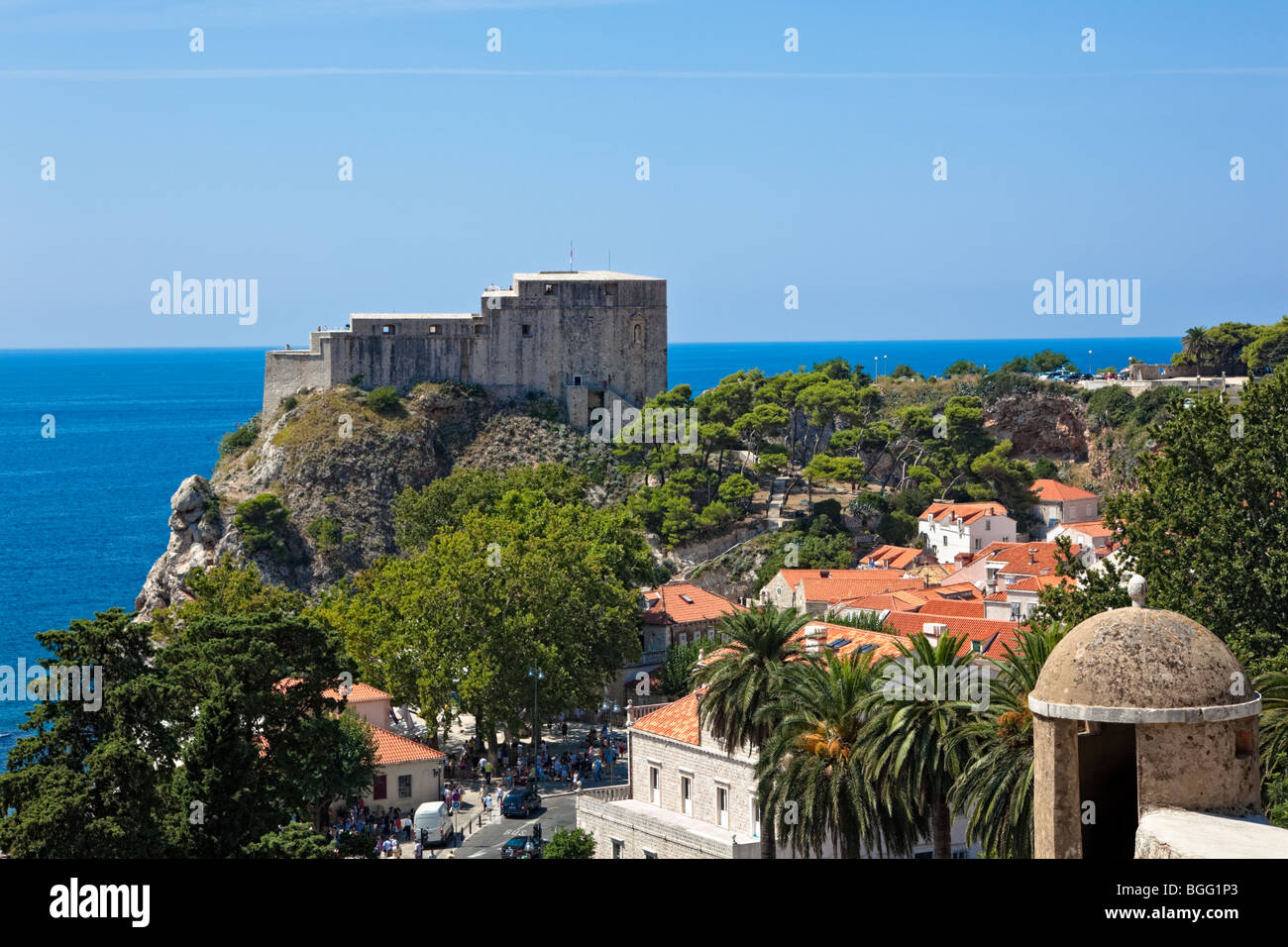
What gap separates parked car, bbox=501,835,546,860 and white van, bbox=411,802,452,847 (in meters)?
1.57

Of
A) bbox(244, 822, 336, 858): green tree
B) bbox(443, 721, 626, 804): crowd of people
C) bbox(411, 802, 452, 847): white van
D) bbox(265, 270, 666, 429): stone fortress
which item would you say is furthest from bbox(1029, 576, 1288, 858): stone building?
bbox(265, 270, 666, 429): stone fortress

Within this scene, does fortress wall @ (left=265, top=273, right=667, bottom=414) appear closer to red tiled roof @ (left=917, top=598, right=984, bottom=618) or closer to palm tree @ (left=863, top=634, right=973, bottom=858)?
red tiled roof @ (left=917, top=598, right=984, bottom=618)

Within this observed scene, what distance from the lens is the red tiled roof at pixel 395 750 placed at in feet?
133

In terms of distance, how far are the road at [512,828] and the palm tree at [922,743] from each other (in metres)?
11.8

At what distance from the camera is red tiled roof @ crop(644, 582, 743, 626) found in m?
59.4

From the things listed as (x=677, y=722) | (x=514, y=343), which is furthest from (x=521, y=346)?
(x=677, y=722)

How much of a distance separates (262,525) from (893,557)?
32508 millimetres

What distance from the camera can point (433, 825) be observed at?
1443 inches

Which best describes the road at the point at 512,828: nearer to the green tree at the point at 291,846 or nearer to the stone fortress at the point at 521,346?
the green tree at the point at 291,846

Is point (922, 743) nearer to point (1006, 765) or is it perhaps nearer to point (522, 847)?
point (1006, 765)
